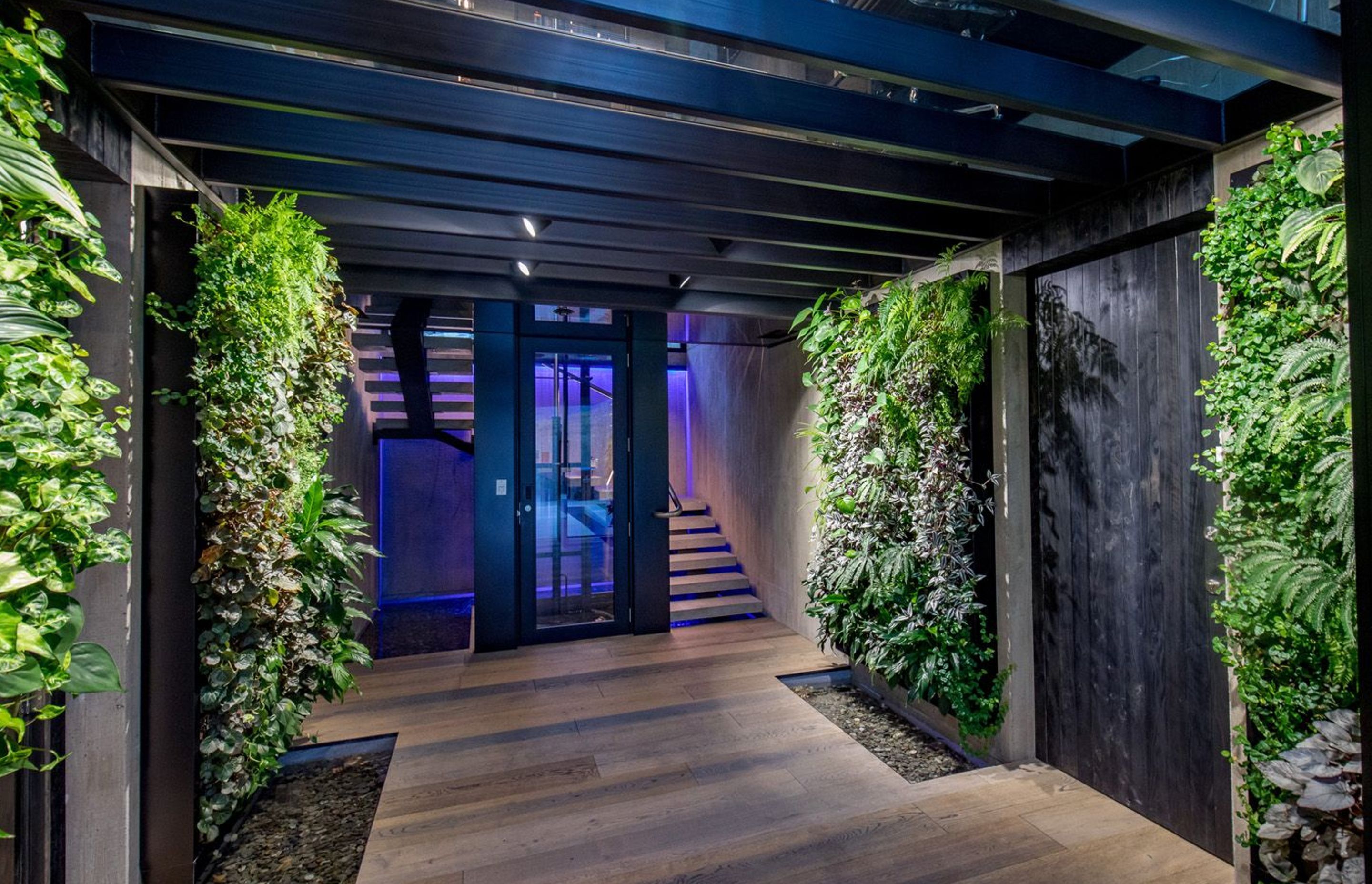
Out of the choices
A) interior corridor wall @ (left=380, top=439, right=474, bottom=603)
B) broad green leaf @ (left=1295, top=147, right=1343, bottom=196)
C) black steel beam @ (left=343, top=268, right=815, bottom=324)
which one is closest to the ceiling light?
black steel beam @ (left=343, top=268, right=815, bottom=324)

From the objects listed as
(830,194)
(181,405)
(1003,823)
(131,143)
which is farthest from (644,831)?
(131,143)

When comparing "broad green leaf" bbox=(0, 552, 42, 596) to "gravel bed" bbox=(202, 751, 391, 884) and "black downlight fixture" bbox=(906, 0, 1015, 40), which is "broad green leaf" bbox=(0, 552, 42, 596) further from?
"black downlight fixture" bbox=(906, 0, 1015, 40)

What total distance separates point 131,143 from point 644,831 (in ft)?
9.48

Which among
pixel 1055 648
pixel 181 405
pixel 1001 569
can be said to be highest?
pixel 181 405

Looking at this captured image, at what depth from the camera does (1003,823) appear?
246cm

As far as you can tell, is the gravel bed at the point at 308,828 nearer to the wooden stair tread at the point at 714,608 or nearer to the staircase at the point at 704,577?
the wooden stair tread at the point at 714,608

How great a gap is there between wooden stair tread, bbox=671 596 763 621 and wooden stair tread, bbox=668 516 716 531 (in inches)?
41.9

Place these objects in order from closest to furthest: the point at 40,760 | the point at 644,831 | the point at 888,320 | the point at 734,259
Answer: the point at 40,760
the point at 644,831
the point at 888,320
the point at 734,259

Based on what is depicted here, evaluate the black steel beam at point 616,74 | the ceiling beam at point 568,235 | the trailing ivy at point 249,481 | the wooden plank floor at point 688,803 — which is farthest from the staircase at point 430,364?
the black steel beam at point 616,74

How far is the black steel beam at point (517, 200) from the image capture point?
243 centimetres

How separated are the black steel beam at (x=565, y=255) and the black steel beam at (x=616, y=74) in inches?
49.2

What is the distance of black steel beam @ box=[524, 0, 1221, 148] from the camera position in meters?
1.54

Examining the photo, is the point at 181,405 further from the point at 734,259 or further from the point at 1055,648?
the point at 1055,648

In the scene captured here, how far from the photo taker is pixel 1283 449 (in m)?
1.81
